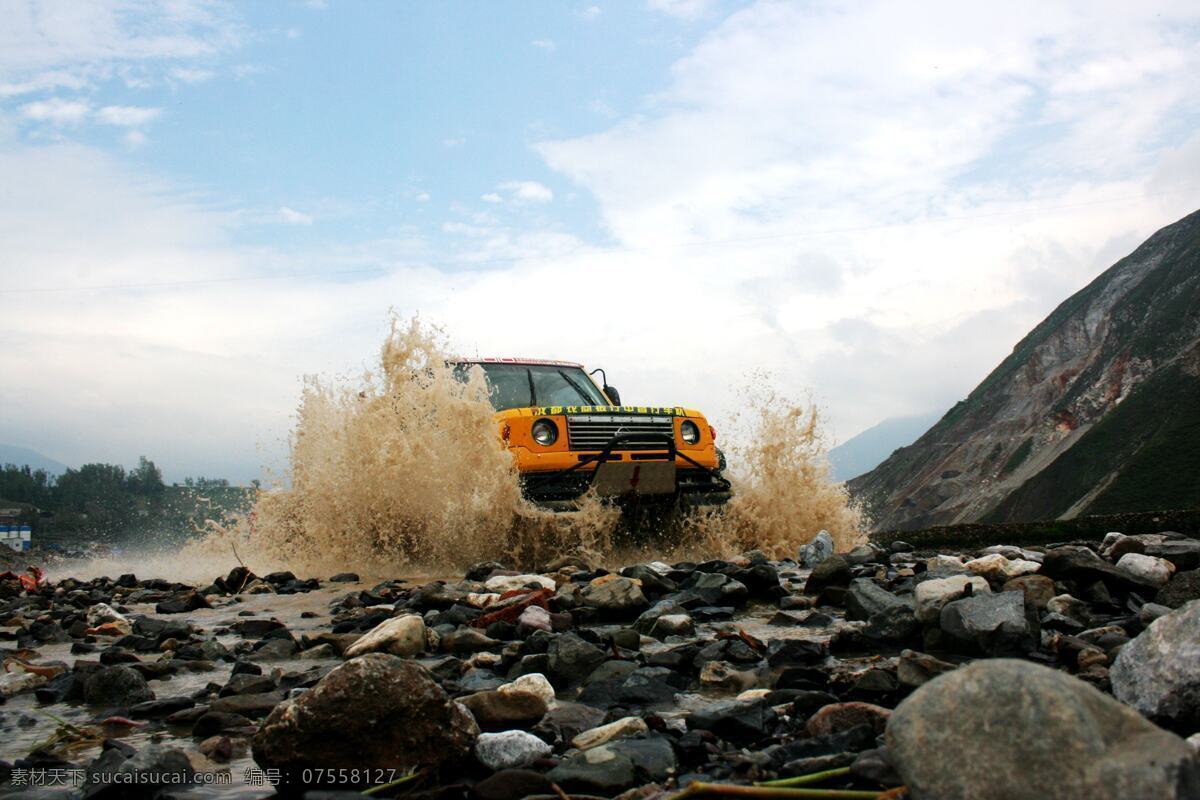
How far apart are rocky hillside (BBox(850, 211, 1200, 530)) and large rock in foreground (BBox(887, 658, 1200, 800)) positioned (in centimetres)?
4570

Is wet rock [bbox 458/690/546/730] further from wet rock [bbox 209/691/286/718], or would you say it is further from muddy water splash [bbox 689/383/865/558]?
muddy water splash [bbox 689/383/865/558]

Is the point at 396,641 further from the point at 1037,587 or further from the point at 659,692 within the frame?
the point at 1037,587

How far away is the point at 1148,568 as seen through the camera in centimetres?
507

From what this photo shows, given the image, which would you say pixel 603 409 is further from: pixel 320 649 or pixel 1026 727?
pixel 1026 727

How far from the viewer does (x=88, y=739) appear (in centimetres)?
341

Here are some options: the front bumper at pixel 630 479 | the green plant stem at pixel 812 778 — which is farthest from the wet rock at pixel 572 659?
the front bumper at pixel 630 479

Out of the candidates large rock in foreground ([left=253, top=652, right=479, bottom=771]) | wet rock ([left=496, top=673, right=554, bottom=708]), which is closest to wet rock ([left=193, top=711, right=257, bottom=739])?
large rock in foreground ([left=253, top=652, right=479, bottom=771])

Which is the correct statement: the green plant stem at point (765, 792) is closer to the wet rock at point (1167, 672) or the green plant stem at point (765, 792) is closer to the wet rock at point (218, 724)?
the wet rock at point (1167, 672)

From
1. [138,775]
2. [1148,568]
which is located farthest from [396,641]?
[1148,568]

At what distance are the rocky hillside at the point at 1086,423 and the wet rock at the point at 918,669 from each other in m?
44.4

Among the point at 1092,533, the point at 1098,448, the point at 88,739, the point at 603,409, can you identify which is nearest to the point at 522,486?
the point at 603,409

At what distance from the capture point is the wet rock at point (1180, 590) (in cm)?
439

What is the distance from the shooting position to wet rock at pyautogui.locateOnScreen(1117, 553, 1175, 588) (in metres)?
4.95

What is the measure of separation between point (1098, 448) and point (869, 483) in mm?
25761
